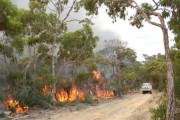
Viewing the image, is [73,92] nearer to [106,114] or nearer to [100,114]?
[100,114]

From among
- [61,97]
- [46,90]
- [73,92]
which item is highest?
[46,90]

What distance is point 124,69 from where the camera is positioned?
59.4 meters

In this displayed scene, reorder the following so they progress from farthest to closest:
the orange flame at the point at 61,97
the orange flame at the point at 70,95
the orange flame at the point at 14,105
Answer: the orange flame at the point at 70,95 → the orange flame at the point at 61,97 → the orange flame at the point at 14,105

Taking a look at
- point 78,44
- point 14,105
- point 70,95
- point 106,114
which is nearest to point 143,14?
point 106,114

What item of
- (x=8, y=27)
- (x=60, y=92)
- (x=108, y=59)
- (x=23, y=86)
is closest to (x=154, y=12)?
(x=8, y=27)

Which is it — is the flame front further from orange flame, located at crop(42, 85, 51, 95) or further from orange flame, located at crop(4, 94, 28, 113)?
orange flame, located at crop(4, 94, 28, 113)

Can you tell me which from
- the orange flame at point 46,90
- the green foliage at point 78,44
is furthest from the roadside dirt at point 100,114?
the green foliage at point 78,44

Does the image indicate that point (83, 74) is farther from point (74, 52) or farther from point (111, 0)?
point (111, 0)

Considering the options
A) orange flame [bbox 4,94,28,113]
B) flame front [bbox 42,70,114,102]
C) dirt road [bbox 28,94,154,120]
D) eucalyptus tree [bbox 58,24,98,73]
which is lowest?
dirt road [bbox 28,94,154,120]

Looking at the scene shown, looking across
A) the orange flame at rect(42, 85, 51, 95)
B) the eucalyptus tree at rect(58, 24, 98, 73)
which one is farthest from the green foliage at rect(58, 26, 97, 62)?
the orange flame at rect(42, 85, 51, 95)

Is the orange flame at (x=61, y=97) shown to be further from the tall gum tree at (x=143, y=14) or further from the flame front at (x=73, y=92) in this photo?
the tall gum tree at (x=143, y=14)

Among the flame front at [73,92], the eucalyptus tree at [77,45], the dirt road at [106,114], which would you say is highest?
the eucalyptus tree at [77,45]

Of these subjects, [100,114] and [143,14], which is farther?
[100,114]

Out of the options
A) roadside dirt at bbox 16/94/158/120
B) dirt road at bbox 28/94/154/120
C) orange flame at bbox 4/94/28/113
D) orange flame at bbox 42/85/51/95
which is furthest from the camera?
orange flame at bbox 42/85/51/95
